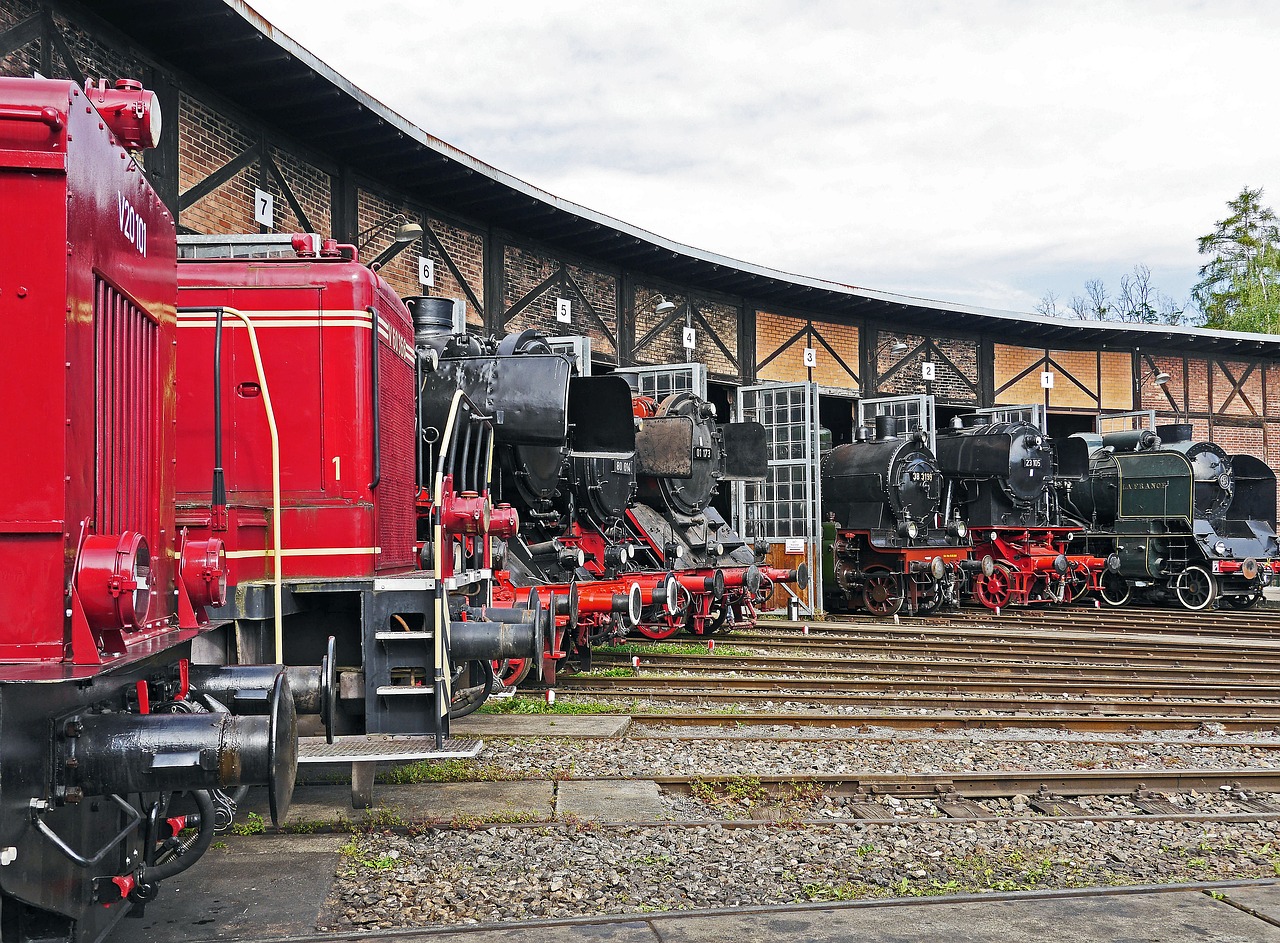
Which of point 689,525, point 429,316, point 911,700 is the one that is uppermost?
point 429,316

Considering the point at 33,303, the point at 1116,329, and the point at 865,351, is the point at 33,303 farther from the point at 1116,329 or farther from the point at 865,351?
the point at 1116,329

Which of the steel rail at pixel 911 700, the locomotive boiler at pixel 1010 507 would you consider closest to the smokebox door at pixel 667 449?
the steel rail at pixel 911 700

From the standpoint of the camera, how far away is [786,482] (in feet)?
62.0

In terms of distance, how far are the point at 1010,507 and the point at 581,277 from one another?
9.60 m

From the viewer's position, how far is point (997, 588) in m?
20.7

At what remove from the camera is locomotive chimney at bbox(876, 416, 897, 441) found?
20.4 m

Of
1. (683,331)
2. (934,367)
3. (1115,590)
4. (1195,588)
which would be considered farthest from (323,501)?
(934,367)

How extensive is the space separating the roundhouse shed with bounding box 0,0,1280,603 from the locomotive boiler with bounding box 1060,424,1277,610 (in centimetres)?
520

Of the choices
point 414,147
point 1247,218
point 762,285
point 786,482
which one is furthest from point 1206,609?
point 1247,218

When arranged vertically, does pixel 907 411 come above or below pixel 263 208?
below

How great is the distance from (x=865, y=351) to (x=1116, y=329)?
7.42 meters

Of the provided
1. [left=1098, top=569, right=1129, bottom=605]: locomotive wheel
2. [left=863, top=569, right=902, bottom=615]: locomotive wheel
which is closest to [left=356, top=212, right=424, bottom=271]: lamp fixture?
[left=863, top=569, right=902, bottom=615]: locomotive wheel

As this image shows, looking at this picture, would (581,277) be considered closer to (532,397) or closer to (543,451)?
(543,451)

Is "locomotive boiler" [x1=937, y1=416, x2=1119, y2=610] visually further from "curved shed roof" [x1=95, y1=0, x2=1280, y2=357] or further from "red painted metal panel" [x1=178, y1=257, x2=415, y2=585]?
"red painted metal panel" [x1=178, y1=257, x2=415, y2=585]
